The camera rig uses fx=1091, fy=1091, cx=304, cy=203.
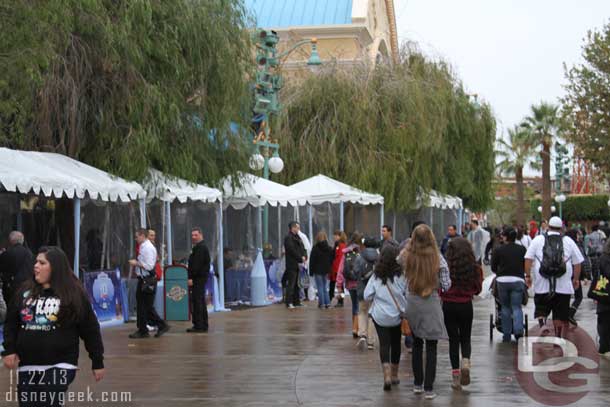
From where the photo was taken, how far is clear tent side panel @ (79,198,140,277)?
65.9ft

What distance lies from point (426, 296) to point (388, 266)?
944mm

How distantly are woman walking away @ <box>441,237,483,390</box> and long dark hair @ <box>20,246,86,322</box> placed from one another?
4.96m

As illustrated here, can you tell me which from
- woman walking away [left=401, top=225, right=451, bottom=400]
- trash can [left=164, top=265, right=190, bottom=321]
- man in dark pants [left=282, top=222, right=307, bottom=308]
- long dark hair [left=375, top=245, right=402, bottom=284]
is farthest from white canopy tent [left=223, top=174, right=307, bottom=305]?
woman walking away [left=401, top=225, right=451, bottom=400]

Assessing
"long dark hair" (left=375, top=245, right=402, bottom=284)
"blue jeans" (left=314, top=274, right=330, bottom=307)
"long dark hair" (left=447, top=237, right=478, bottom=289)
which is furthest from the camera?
"blue jeans" (left=314, top=274, right=330, bottom=307)

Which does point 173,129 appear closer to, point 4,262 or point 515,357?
point 4,262

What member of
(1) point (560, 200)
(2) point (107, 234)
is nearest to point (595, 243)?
(2) point (107, 234)

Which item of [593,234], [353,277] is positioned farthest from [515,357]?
[593,234]

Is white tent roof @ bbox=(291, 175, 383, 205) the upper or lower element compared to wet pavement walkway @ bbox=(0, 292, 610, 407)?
upper

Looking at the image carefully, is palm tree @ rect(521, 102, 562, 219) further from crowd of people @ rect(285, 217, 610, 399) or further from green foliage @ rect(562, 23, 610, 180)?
crowd of people @ rect(285, 217, 610, 399)

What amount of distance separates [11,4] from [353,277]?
6.22 m

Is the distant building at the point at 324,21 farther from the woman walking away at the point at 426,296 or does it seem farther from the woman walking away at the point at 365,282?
the woman walking away at the point at 426,296

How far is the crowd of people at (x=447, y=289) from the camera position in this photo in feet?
35.2

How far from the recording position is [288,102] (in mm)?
33375

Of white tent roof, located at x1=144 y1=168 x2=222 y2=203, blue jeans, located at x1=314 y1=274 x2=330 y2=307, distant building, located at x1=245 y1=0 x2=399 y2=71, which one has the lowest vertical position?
blue jeans, located at x1=314 y1=274 x2=330 y2=307
